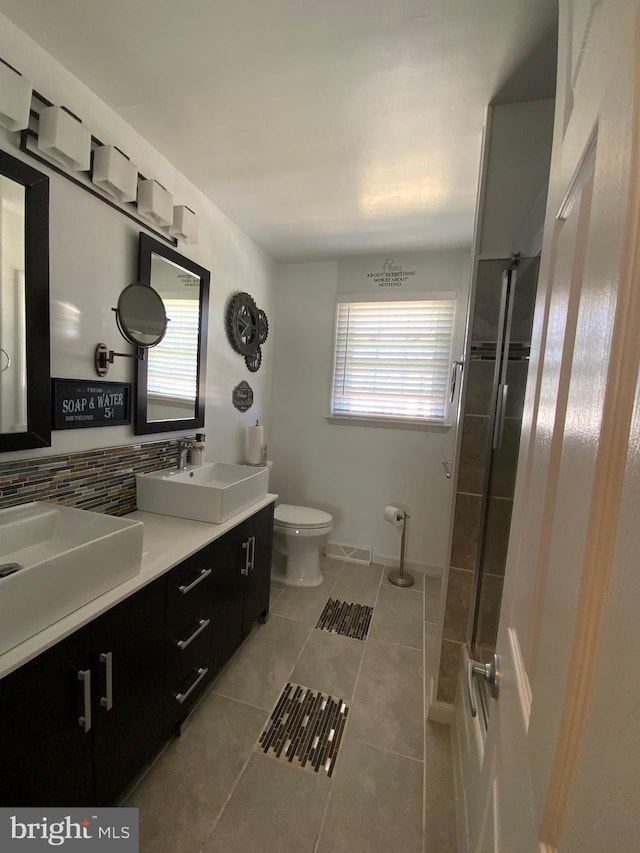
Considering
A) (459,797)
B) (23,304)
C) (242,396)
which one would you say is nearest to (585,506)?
(459,797)

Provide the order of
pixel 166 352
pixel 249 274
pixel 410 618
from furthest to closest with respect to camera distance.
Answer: pixel 249 274 < pixel 410 618 < pixel 166 352

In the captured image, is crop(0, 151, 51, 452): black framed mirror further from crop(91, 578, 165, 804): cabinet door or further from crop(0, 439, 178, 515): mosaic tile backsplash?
crop(91, 578, 165, 804): cabinet door

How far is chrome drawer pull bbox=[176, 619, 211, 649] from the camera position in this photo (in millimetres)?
1316

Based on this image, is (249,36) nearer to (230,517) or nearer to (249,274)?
(249,274)

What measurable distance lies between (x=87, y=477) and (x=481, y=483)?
1611 mm

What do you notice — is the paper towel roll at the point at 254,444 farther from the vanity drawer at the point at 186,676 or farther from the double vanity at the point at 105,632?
the vanity drawer at the point at 186,676

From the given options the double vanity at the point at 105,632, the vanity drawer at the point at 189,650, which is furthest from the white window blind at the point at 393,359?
the vanity drawer at the point at 189,650

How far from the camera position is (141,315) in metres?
1.63

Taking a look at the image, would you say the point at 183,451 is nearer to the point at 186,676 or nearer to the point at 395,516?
the point at 186,676

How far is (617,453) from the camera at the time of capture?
0.97ft

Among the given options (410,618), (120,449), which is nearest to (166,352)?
(120,449)

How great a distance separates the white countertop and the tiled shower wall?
101 cm

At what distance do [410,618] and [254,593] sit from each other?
3.37 feet

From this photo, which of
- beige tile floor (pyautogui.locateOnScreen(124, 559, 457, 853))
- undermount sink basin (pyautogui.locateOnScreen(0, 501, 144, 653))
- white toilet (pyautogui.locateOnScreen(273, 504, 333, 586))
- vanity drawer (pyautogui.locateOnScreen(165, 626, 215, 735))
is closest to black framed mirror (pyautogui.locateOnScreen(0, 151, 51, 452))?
undermount sink basin (pyautogui.locateOnScreen(0, 501, 144, 653))
